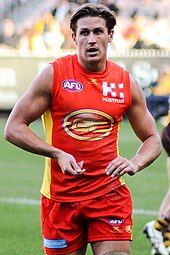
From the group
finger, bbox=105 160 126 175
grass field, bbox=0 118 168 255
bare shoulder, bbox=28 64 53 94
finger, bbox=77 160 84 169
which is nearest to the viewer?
finger, bbox=105 160 126 175

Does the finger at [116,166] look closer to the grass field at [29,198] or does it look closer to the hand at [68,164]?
the hand at [68,164]

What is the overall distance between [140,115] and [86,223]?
0.80 meters

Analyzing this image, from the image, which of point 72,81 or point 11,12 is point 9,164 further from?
point 11,12

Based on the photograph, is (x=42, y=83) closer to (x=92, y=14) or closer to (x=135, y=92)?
(x=92, y=14)

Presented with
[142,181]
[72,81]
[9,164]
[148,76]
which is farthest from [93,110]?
[148,76]

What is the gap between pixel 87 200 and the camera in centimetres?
627

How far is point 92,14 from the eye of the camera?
628cm

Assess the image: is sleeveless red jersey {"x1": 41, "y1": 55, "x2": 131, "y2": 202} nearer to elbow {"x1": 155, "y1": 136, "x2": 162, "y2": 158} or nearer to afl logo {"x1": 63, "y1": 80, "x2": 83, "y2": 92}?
afl logo {"x1": 63, "y1": 80, "x2": 83, "y2": 92}

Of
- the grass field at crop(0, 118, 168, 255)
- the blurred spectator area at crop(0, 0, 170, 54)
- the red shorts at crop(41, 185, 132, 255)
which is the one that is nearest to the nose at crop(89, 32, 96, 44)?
the red shorts at crop(41, 185, 132, 255)

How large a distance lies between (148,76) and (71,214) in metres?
18.8

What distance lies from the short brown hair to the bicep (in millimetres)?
422

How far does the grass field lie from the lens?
982 cm

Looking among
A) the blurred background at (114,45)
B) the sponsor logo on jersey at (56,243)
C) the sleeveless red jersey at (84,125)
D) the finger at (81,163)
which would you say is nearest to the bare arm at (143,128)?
the sleeveless red jersey at (84,125)

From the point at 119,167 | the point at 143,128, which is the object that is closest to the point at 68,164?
the point at 119,167
